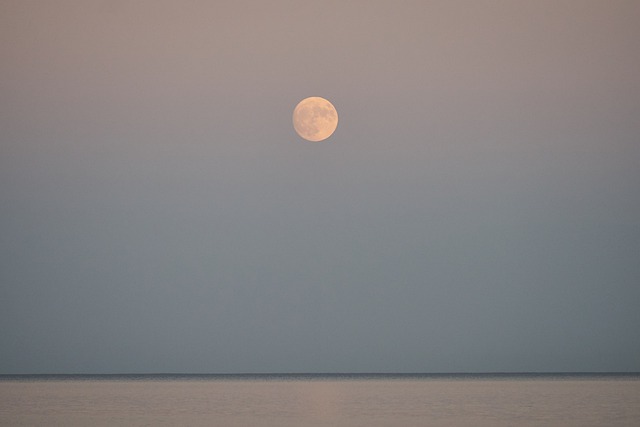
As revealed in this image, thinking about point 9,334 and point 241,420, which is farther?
point 9,334

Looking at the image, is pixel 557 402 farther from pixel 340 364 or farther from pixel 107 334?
pixel 107 334

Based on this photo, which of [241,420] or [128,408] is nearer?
[241,420]

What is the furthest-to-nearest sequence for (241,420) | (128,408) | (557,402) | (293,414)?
(557,402) < (128,408) < (293,414) < (241,420)

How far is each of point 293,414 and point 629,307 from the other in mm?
10523

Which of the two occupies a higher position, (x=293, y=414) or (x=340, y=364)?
(x=293, y=414)

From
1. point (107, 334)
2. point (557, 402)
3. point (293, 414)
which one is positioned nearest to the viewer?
point (293, 414)

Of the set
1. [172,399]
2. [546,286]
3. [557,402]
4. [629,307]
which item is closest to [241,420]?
[172,399]

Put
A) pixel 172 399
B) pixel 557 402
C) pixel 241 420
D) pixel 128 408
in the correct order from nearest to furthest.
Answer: pixel 241 420 → pixel 128 408 → pixel 557 402 → pixel 172 399

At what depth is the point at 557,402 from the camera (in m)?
6.29

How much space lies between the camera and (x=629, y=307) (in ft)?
45.7

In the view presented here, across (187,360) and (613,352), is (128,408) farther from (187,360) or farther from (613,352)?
(613,352)

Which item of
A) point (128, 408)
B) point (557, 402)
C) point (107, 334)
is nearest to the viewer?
point (128, 408)

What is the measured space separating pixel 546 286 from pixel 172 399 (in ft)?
28.9

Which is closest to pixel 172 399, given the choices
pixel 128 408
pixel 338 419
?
pixel 128 408
